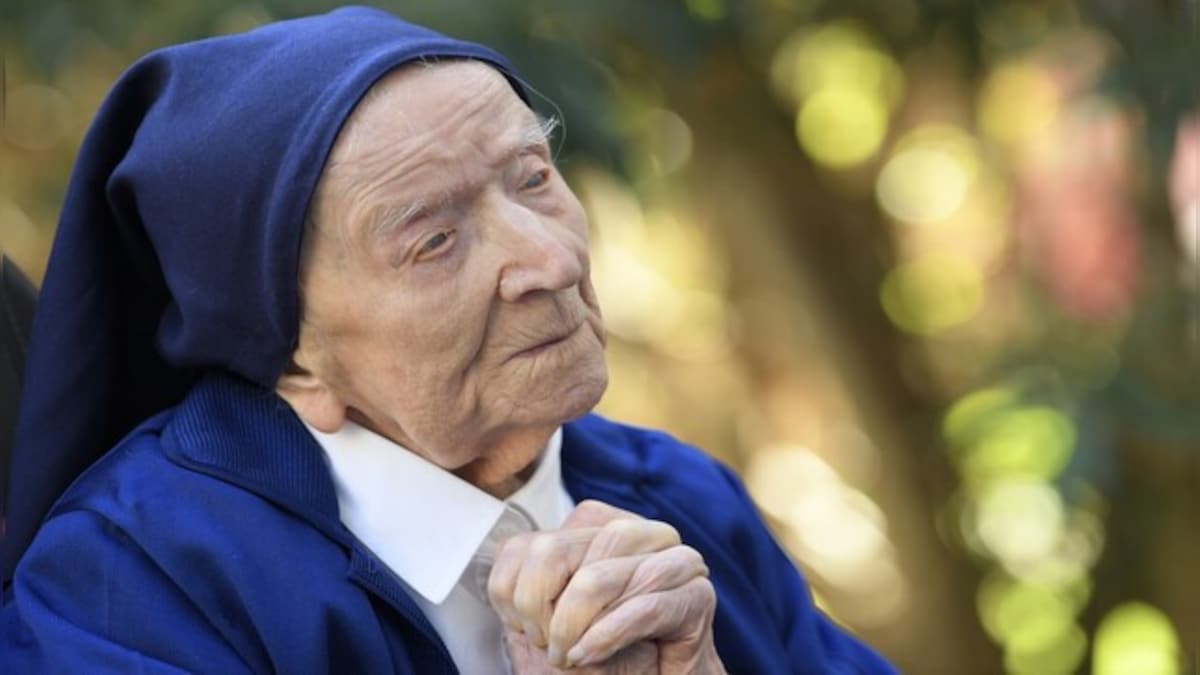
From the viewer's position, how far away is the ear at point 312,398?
220 cm

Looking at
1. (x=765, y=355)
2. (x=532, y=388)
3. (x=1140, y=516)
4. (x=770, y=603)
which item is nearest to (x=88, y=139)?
(x=532, y=388)

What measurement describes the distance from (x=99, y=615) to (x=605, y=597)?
21.2 inches

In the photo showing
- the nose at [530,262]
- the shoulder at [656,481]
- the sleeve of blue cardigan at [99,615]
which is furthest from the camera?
the shoulder at [656,481]

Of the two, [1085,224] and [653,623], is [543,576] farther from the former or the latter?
[1085,224]

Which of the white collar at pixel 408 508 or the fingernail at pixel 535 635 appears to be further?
the white collar at pixel 408 508

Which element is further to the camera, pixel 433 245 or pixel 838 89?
pixel 838 89

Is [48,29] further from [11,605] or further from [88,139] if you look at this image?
[11,605]

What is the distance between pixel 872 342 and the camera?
4.96 meters

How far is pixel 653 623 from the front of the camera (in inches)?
79.7

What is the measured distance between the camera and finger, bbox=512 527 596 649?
202cm

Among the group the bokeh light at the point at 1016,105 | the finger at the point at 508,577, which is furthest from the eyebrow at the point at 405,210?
the bokeh light at the point at 1016,105

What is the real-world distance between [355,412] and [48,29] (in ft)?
4.59

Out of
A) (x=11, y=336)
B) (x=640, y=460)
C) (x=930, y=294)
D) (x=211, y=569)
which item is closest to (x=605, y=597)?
(x=211, y=569)

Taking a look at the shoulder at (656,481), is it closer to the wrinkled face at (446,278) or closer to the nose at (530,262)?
the wrinkled face at (446,278)
